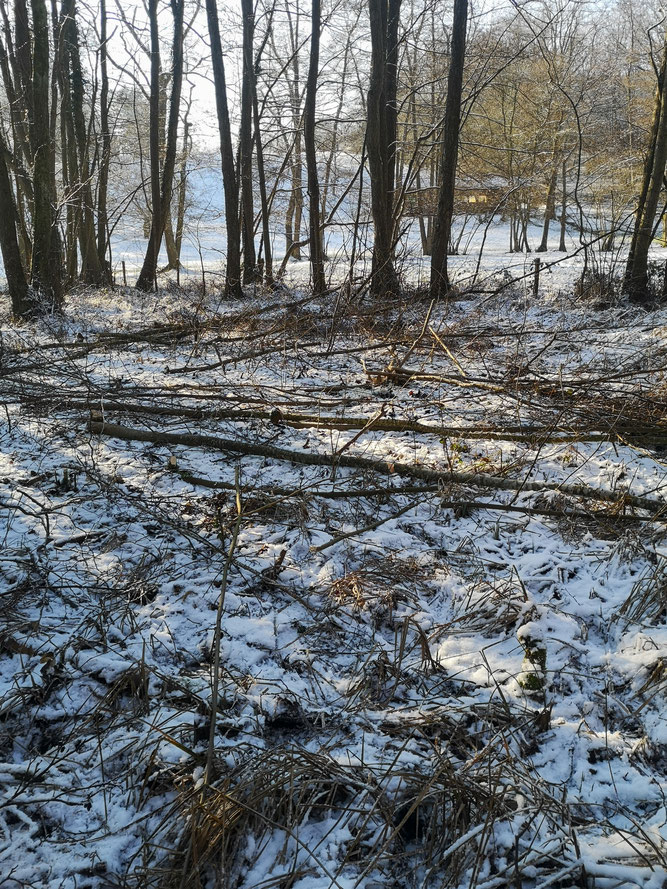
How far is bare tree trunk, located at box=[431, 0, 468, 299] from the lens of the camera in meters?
10.5

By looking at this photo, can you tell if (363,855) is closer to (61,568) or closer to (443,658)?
(443,658)

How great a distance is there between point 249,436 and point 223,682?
2790 millimetres

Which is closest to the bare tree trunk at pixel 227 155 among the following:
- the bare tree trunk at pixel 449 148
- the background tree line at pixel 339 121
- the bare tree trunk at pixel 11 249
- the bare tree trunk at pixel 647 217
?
the background tree line at pixel 339 121

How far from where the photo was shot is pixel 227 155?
1397cm

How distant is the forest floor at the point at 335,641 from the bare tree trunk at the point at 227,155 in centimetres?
969

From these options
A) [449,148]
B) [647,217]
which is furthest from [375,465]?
[647,217]

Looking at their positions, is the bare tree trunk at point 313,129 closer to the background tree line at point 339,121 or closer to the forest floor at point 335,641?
the background tree line at point 339,121

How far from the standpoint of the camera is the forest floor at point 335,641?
1.85 metres

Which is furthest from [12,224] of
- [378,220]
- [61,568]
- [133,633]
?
[133,633]

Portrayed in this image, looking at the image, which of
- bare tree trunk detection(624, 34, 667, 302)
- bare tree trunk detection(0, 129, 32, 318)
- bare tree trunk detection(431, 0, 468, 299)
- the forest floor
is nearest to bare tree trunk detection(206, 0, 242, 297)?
bare tree trunk detection(0, 129, 32, 318)

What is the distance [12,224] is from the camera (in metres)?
10.3

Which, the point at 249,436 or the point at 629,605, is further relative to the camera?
the point at 249,436

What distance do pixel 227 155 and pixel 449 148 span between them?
564 cm

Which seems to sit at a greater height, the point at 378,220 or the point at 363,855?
the point at 378,220
